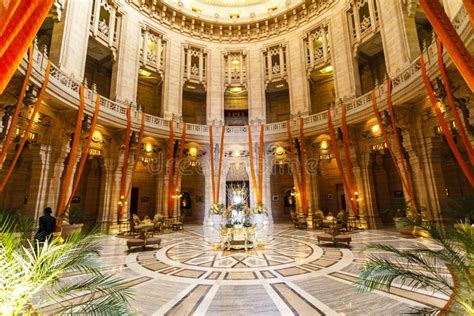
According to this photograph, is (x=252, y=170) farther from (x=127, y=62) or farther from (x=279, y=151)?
(x=127, y=62)

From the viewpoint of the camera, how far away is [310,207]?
1466 cm

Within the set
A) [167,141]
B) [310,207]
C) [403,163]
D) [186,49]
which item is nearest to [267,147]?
[310,207]

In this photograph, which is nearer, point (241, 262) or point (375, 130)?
point (241, 262)

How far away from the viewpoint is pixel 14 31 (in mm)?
2072

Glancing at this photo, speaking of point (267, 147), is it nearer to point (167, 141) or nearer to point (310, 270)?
point (167, 141)

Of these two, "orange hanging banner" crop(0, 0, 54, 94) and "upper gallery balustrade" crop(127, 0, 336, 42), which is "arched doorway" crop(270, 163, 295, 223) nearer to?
"upper gallery balustrade" crop(127, 0, 336, 42)

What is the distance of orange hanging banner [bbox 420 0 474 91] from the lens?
9.96 feet

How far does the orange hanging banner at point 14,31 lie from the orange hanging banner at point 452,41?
4.97 meters

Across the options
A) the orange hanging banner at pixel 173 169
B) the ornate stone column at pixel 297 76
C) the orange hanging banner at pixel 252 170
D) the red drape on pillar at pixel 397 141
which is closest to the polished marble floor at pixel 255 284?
the red drape on pillar at pixel 397 141

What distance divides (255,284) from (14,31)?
16.8 feet

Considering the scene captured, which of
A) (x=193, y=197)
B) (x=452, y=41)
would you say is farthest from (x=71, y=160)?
(x=452, y=41)

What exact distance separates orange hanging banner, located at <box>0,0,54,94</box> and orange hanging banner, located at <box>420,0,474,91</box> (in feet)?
16.3

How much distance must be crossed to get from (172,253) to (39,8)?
22.7 feet

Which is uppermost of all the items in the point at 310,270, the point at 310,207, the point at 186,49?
the point at 186,49
